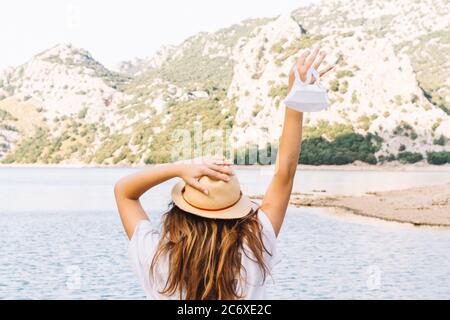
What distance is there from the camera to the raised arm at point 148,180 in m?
2.05

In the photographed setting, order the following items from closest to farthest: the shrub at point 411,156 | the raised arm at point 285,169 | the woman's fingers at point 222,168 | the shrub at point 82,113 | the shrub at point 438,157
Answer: the woman's fingers at point 222,168 < the raised arm at point 285,169 < the shrub at point 438,157 < the shrub at point 411,156 < the shrub at point 82,113

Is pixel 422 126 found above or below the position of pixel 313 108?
below

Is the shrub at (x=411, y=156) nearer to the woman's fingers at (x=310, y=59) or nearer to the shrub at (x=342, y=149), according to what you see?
the shrub at (x=342, y=149)

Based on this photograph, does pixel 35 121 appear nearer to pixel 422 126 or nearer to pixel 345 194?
pixel 422 126

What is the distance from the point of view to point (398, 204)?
1601 inches

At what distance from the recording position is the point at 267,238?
224cm

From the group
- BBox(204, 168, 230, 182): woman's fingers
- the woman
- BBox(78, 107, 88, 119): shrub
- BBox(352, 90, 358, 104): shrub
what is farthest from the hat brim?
BBox(78, 107, 88, 119): shrub

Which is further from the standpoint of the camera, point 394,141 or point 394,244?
point 394,141

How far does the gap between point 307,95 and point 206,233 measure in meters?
0.53

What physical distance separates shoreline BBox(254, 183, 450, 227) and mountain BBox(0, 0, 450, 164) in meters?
51.8

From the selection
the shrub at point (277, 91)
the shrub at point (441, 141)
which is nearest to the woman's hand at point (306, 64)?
the shrub at point (441, 141)

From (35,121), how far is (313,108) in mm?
175604

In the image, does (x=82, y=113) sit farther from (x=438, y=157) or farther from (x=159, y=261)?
(x=159, y=261)

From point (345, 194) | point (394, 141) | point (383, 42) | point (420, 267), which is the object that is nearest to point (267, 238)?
point (420, 267)
